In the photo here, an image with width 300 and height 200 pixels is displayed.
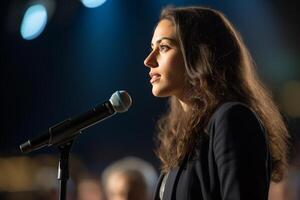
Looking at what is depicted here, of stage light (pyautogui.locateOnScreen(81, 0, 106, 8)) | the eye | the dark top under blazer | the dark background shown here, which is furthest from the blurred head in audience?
the dark top under blazer

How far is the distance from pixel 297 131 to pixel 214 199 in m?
2.79

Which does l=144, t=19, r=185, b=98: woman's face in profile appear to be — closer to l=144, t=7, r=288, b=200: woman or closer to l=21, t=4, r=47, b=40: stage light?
l=144, t=7, r=288, b=200: woman

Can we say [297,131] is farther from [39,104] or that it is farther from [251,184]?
[251,184]

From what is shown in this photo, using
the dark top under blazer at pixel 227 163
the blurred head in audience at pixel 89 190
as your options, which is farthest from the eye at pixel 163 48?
the blurred head in audience at pixel 89 190

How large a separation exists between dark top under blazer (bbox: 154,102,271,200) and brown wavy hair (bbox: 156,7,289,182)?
0.23ft

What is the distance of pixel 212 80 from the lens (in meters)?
1.53

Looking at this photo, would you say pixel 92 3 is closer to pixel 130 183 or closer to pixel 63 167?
pixel 130 183

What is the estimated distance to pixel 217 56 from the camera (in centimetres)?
156

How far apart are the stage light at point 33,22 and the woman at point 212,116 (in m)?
3.19

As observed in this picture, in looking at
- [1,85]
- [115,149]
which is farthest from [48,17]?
[115,149]

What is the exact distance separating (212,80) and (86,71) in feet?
11.2

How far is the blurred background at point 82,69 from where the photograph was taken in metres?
4.50

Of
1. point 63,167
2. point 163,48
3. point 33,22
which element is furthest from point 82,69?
point 63,167

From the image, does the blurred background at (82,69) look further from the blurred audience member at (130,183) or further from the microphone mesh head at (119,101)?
the microphone mesh head at (119,101)
